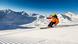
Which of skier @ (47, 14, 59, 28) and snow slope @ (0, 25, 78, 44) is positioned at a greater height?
Result: skier @ (47, 14, 59, 28)

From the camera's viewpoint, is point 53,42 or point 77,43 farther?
point 53,42

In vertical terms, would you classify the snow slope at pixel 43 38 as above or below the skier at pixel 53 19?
below

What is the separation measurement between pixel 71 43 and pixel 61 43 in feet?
1.75

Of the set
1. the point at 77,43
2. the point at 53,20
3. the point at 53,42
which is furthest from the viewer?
the point at 53,20

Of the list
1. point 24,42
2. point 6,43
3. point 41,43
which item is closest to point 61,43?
point 41,43

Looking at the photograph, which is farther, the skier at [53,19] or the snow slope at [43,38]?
the skier at [53,19]

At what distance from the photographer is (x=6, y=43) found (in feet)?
36.0

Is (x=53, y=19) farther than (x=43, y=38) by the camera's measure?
Yes

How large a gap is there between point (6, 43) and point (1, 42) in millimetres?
440

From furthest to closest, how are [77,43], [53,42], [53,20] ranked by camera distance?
1. [53,20]
2. [53,42]
3. [77,43]

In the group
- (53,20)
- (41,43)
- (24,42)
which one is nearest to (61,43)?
(41,43)

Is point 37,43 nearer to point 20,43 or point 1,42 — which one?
point 20,43

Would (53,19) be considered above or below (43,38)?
above

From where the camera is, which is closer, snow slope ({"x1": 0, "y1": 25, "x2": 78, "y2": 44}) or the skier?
snow slope ({"x1": 0, "y1": 25, "x2": 78, "y2": 44})
